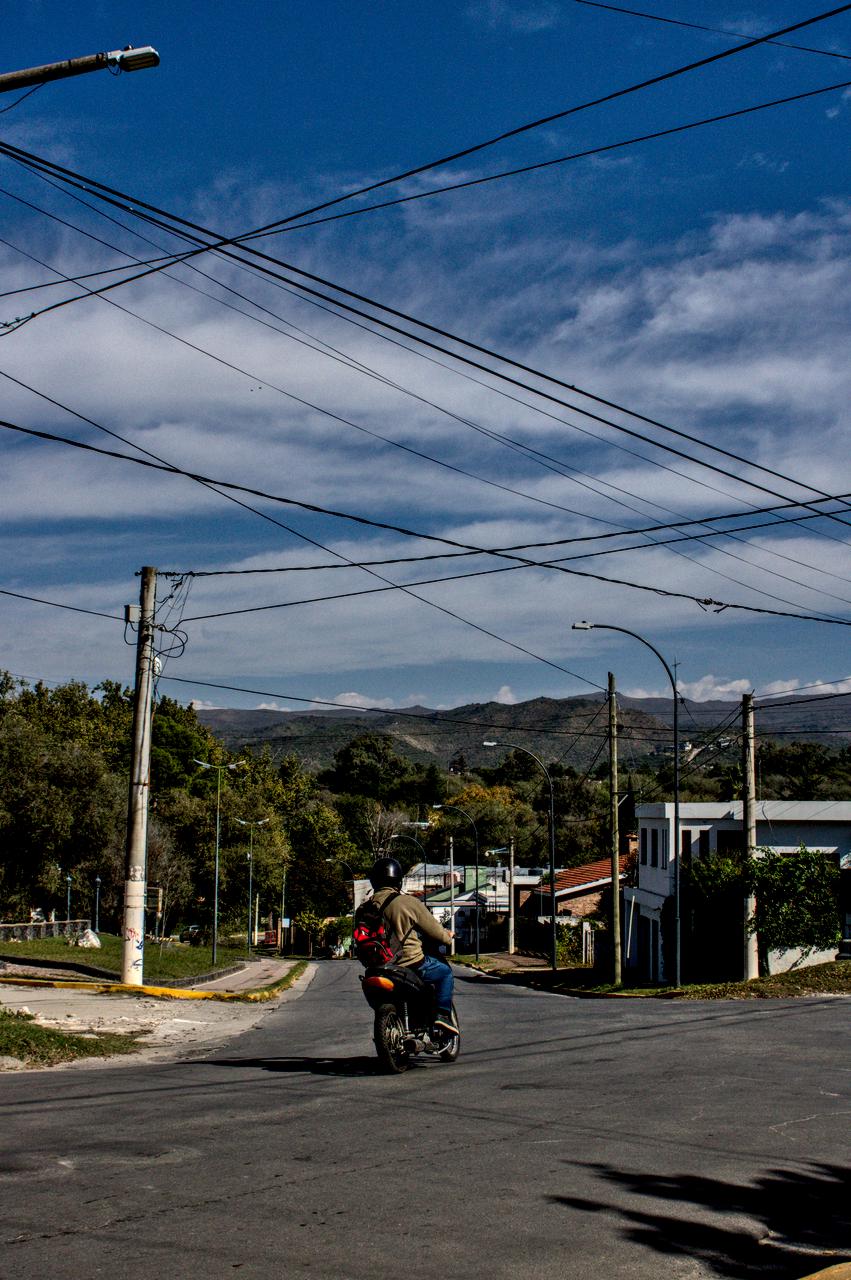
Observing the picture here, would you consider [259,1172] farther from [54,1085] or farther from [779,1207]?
[54,1085]

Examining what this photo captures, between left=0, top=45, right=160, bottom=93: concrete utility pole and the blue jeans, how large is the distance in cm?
752

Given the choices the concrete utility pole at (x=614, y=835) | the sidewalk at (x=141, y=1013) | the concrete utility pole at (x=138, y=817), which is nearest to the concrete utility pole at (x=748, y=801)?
the concrete utility pole at (x=614, y=835)

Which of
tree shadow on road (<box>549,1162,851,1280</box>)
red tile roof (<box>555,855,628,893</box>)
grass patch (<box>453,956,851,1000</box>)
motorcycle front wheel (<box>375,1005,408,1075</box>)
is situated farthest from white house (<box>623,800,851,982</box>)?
tree shadow on road (<box>549,1162,851,1280</box>)

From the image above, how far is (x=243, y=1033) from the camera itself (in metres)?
15.8

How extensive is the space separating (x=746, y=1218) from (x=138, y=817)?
55.8 ft

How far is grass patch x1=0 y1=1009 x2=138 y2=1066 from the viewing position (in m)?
11.8

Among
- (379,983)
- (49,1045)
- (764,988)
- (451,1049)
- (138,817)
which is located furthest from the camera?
(764,988)

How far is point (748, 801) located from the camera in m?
29.4

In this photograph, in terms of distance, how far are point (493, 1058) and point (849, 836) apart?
27.3 metres

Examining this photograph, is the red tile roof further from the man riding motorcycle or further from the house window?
the man riding motorcycle

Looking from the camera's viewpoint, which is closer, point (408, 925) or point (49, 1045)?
point (408, 925)

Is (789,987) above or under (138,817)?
under

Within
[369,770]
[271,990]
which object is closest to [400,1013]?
[271,990]

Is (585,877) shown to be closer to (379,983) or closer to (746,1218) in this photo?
(379,983)
